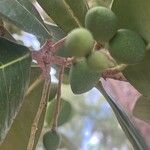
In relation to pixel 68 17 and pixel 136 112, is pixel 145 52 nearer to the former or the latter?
pixel 68 17

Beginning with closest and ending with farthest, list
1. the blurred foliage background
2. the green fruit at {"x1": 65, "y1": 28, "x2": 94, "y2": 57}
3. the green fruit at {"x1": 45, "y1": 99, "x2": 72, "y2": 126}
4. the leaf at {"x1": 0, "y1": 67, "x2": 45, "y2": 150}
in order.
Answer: the green fruit at {"x1": 65, "y1": 28, "x2": 94, "y2": 57}
the leaf at {"x1": 0, "y1": 67, "x2": 45, "y2": 150}
the green fruit at {"x1": 45, "y1": 99, "x2": 72, "y2": 126}
the blurred foliage background

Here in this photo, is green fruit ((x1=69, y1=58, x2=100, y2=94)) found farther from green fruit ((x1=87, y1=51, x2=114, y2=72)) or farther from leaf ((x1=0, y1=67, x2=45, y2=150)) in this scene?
leaf ((x1=0, y1=67, x2=45, y2=150))

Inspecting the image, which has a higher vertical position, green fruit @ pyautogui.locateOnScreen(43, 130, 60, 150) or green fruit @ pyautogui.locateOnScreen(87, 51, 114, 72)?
green fruit @ pyautogui.locateOnScreen(87, 51, 114, 72)

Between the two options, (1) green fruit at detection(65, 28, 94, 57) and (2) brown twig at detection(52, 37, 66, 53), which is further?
(2) brown twig at detection(52, 37, 66, 53)

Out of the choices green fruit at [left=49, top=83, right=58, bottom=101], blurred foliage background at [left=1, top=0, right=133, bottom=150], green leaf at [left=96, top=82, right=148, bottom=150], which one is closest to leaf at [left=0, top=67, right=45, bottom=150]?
green fruit at [left=49, top=83, right=58, bottom=101]

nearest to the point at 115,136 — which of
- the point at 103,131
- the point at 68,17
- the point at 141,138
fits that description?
the point at 103,131

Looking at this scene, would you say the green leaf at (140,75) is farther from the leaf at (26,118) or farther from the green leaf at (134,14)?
the leaf at (26,118)
